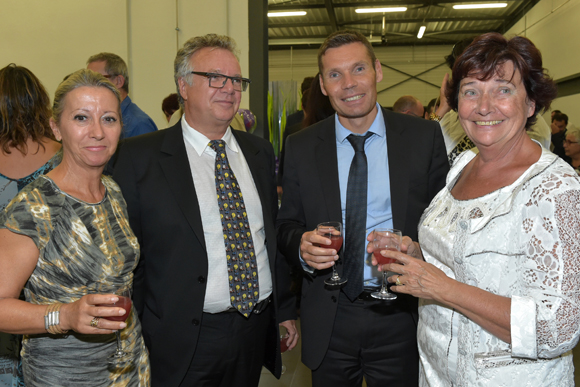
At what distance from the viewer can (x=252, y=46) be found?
510 centimetres

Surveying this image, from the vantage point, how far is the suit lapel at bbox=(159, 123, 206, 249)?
2.13 metres

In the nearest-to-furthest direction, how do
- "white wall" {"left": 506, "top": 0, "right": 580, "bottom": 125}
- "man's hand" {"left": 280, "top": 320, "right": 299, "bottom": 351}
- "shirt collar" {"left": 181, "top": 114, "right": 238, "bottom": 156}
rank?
"shirt collar" {"left": 181, "top": 114, "right": 238, "bottom": 156} → "man's hand" {"left": 280, "top": 320, "right": 299, "bottom": 351} → "white wall" {"left": 506, "top": 0, "right": 580, "bottom": 125}

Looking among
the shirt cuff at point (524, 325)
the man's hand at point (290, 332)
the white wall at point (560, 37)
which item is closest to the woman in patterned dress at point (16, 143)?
the man's hand at point (290, 332)

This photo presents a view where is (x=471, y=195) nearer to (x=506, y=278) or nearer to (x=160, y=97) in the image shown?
(x=506, y=278)

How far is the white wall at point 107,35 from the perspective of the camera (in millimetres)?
5207

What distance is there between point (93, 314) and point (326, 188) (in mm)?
1232

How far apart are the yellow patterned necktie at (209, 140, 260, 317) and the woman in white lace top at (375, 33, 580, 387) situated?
2.60ft

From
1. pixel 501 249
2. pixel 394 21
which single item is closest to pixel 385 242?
pixel 501 249

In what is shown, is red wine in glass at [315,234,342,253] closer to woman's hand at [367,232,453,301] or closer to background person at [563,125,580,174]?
woman's hand at [367,232,453,301]

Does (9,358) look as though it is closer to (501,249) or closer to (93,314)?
(93,314)

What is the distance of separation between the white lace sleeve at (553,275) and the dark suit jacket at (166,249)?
4.33 ft

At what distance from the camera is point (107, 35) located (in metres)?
5.35

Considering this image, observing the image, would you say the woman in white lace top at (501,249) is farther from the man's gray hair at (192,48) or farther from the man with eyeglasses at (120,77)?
the man with eyeglasses at (120,77)

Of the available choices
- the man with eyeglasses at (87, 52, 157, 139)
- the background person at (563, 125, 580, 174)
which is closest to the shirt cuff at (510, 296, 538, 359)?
the man with eyeglasses at (87, 52, 157, 139)
